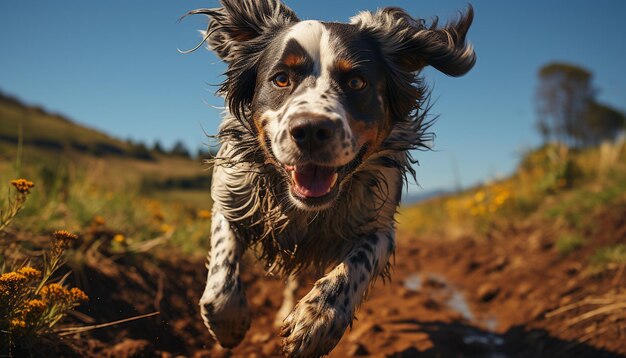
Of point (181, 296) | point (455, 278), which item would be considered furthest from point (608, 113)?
point (181, 296)

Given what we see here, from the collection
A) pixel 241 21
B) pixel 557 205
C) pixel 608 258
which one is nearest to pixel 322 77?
pixel 241 21

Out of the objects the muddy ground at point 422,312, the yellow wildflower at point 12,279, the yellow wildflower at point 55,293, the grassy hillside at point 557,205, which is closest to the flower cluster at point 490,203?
the grassy hillside at point 557,205

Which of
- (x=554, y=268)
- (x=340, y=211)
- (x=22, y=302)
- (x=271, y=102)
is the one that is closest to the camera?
(x=22, y=302)

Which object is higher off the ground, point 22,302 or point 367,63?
point 367,63

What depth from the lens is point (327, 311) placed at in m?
2.71

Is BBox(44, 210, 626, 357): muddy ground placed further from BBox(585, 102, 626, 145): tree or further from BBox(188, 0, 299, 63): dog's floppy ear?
BBox(585, 102, 626, 145): tree

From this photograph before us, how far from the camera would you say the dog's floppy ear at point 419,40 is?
11.7 ft

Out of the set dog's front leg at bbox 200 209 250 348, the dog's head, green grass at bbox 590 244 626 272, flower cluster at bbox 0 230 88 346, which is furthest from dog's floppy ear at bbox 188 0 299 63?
green grass at bbox 590 244 626 272

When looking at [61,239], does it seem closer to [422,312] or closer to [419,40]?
[419,40]

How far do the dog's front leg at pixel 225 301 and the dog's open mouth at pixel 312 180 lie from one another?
2.05ft

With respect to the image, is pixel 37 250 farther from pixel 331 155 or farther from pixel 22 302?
pixel 331 155

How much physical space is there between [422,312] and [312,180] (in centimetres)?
268

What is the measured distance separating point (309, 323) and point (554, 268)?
402cm

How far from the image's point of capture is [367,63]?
324cm
